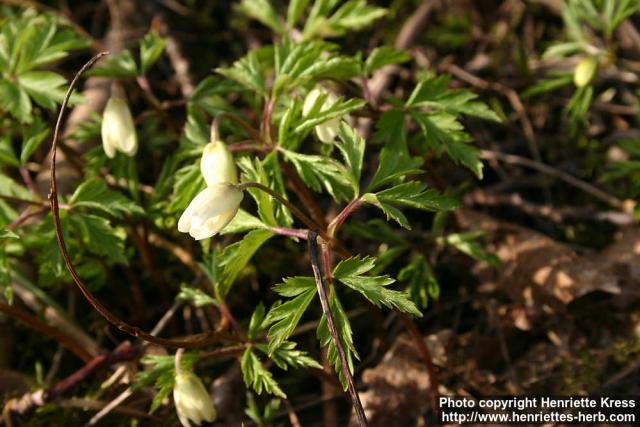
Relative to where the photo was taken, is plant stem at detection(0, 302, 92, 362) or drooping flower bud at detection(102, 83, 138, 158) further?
drooping flower bud at detection(102, 83, 138, 158)

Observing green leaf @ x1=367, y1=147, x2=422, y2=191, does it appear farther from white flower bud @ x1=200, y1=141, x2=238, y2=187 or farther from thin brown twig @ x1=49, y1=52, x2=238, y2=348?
thin brown twig @ x1=49, y1=52, x2=238, y2=348

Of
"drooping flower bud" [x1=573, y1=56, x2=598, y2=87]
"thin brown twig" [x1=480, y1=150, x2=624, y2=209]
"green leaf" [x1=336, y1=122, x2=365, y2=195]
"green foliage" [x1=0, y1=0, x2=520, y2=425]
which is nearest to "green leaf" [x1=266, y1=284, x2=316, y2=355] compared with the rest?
"green foliage" [x1=0, y1=0, x2=520, y2=425]

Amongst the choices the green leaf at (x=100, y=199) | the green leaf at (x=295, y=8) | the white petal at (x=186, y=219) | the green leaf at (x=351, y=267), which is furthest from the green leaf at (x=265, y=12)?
the green leaf at (x=351, y=267)

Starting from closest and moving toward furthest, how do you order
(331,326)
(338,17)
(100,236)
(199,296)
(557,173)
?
(331,326), (199,296), (100,236), (338,17), (557,173)

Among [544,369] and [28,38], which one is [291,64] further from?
[544,369]

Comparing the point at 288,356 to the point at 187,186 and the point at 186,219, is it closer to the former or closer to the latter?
the point at 186,219

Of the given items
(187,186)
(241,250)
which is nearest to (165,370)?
(241,250)
